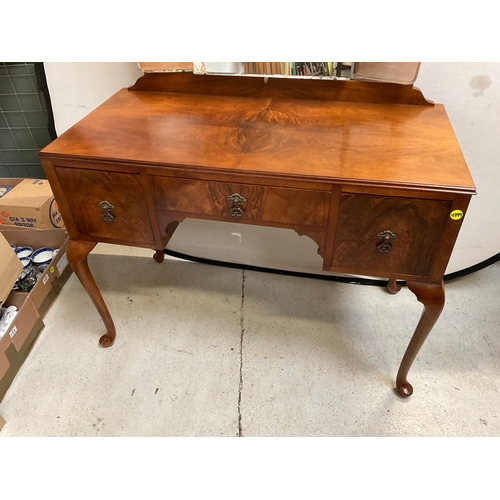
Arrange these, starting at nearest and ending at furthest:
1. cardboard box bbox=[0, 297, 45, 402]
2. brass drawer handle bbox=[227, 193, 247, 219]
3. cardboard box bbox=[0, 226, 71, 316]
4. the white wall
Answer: brass drawer handle bbox=[227, 193, 247, 219]
the white wall
cardboard box bbox=[0, 297, 45, 402]
cardboard box bbox=[0, 226, 71, 316]

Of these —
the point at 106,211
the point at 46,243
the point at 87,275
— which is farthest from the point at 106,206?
the point at 46,243

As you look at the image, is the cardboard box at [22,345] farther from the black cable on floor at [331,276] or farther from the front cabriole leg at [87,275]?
the black cable on floor at [331,276]

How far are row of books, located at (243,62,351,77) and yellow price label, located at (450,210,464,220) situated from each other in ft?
1.87

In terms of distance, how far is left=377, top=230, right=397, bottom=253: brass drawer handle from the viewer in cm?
99

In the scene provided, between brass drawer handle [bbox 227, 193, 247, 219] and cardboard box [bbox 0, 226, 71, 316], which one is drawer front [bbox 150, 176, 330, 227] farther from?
cardboard box [bbox 0, 226, 71, 316]

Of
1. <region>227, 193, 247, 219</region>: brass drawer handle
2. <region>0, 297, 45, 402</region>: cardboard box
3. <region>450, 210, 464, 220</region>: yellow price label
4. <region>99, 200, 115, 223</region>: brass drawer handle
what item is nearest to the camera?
<region>450, 210, 464, 220</region>: yellow price label

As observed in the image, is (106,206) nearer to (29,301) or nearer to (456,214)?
(29,301)

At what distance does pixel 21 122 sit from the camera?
1800 millimetres

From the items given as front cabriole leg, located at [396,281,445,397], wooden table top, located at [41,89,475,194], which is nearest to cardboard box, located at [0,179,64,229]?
wooden table top, located at [41,89,475,194]

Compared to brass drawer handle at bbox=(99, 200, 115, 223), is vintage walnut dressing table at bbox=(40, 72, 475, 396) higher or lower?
higher

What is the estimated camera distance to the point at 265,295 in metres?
1.71

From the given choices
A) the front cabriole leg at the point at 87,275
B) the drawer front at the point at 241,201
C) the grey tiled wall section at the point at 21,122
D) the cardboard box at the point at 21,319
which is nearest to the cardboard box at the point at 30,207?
the grey tiled wall section at the point at 21,122

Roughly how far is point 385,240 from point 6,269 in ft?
4.22

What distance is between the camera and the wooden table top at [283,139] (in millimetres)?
942
